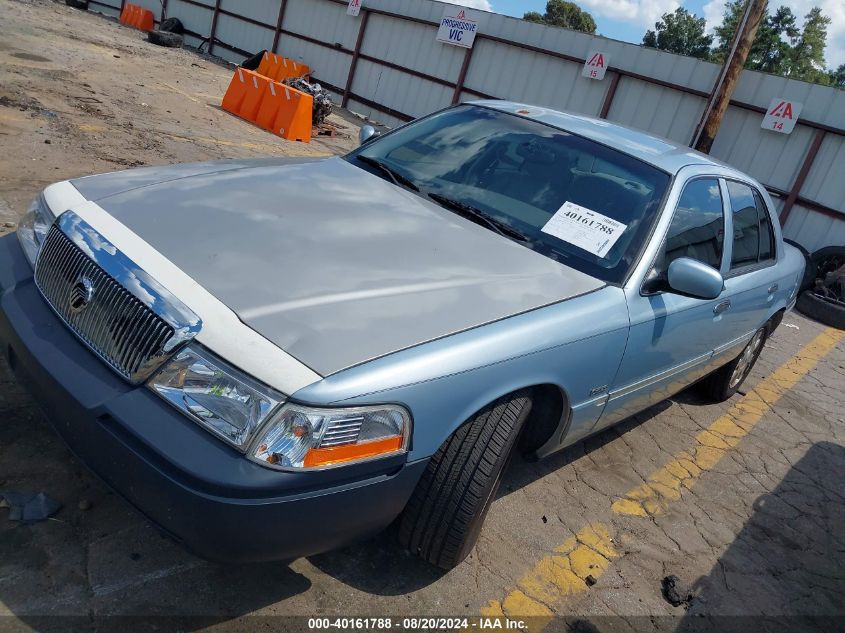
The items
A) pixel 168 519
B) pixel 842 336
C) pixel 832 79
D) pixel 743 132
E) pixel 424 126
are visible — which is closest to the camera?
pixel 168 519

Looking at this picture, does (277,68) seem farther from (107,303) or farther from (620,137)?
(107,303)

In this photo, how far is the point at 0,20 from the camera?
15.7m

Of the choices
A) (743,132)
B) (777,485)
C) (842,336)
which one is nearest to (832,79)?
(743,132)

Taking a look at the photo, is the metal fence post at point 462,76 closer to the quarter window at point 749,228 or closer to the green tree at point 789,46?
the quarter window at point 749,228

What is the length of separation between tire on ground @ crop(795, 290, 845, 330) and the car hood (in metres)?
7.84

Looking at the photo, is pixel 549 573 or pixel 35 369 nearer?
pixel 35 369

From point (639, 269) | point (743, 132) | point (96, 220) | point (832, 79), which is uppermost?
point (832, 79)

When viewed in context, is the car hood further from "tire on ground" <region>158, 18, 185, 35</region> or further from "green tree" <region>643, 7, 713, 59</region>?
"green tree" <region>643, 7, 713, 59</region>

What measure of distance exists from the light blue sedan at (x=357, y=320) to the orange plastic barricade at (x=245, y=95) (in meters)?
9.12

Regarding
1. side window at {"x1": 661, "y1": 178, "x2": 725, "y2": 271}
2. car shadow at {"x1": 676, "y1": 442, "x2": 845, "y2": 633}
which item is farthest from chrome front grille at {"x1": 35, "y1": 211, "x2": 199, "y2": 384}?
car shadow at {"x1": 676, "y1": 442, "x2": 845, "y2": 633}

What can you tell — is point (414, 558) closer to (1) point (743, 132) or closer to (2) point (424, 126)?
(2) point (424, 126)

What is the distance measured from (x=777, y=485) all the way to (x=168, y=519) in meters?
3.70

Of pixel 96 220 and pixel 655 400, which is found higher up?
pixel 96 220

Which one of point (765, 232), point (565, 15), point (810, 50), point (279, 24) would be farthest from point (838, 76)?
point (765, 232)
